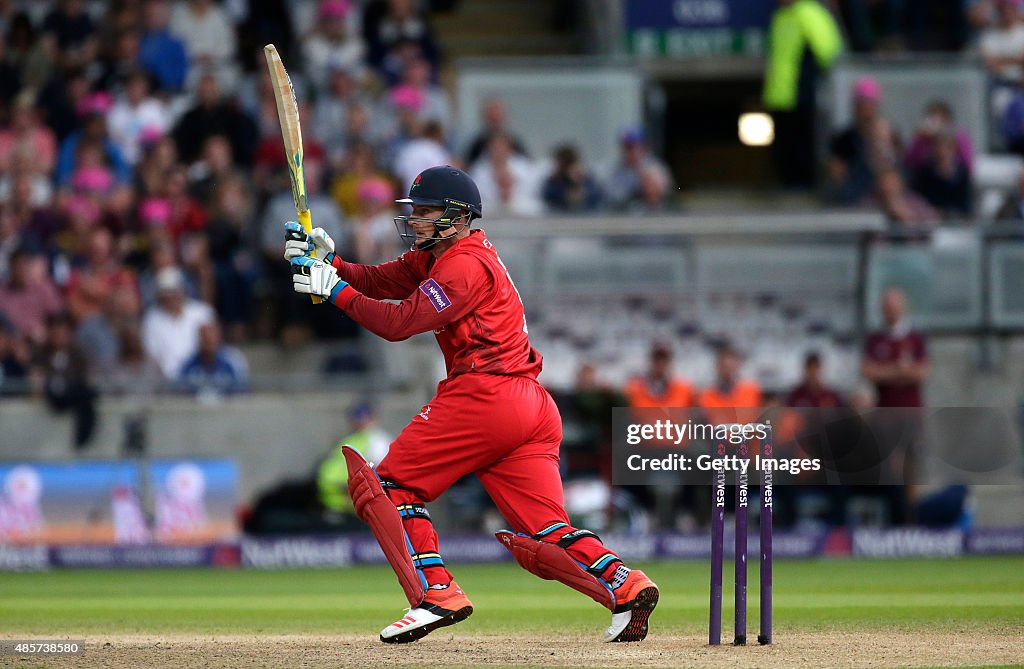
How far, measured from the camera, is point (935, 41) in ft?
59.9

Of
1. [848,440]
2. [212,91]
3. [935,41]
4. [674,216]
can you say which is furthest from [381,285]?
[935,41]

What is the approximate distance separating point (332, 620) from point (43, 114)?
28.7 feet

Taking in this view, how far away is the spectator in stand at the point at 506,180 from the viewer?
15188mm

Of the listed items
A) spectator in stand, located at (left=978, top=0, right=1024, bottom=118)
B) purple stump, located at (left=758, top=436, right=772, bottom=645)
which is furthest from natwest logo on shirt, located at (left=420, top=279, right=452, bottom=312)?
spectator in stand, located at (left=978, top=0, right=1024, bottom=118)

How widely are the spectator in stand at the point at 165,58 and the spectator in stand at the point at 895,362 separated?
7.23 metres

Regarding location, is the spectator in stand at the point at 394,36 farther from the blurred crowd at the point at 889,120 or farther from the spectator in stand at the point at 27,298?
the spectator in stand at the point at 27,298

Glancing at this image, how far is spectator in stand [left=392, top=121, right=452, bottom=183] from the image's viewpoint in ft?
50.2

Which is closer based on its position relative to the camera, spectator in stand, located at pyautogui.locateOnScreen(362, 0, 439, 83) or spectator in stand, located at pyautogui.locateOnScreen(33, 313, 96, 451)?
spectator in stand, located at pyautogui.locateOnScreen(33, 313, 96, 451)

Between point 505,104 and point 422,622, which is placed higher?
point 505,104

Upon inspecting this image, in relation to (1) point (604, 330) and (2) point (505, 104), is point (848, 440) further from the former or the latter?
(2) point (505, 104)

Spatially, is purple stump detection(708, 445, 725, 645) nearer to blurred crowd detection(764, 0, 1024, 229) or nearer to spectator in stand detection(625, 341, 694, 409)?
spectator in stand detection(625, 341, 694, 409)

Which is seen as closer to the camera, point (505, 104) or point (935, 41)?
point (505, 104)

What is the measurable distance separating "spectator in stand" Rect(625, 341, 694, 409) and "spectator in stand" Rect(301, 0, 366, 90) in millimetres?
4665

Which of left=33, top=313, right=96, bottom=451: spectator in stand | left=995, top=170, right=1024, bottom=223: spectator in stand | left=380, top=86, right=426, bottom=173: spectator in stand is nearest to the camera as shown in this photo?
left=33, top=313, right=96, bottom=451: spectator in stand
